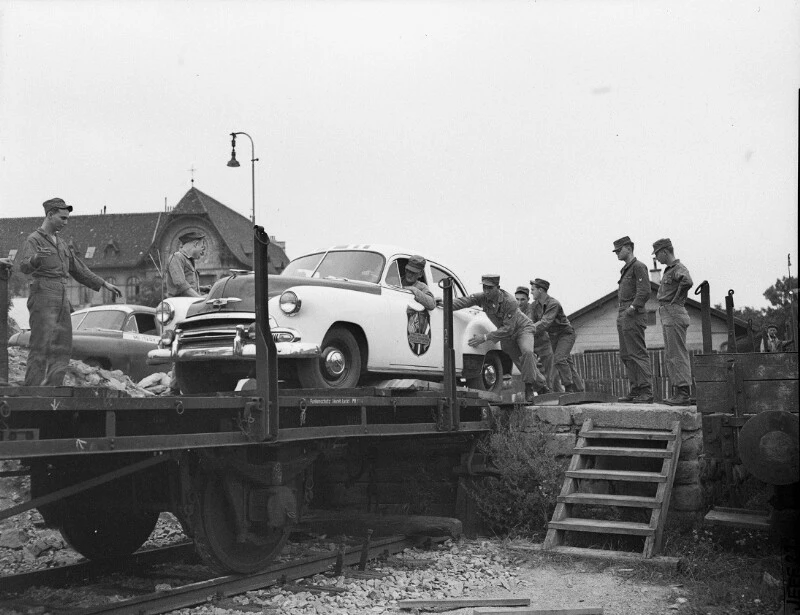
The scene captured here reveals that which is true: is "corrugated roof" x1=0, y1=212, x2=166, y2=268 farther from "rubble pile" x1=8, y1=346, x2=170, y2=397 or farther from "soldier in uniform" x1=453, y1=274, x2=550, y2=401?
"soldier in uniform" x1=453, y1=274, x2=550, y2=401

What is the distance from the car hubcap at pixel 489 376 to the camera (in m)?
11.1

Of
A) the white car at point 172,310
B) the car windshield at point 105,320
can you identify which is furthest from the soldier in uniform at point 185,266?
the car windshield at point 105,320

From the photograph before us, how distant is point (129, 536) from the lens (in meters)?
7.32

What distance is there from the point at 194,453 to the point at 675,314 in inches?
228

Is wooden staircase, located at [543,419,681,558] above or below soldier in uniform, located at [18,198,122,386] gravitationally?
below

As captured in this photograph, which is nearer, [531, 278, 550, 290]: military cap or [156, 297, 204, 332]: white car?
[156, 297, 204, 332]: white car

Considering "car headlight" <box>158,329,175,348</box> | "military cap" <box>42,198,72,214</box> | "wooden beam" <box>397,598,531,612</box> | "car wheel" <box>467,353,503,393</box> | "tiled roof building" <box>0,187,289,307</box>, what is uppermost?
"tiled roof building" <box>0,187,289,307</box>

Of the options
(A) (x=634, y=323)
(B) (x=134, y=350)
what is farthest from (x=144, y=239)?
(A) (x=634, y=323)

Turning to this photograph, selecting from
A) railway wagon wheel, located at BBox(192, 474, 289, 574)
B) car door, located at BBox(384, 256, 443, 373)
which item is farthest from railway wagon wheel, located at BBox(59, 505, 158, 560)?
car door, located at BBox(384, 256, 443, 373)

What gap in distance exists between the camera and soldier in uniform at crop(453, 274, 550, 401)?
34.3 feet

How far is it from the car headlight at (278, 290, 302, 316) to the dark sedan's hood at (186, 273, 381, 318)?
26 centimetres

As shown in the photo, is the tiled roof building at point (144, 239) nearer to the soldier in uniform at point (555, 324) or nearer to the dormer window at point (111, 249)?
the dormer window at point (111, 249)

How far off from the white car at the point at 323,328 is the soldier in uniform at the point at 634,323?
6.10 ft

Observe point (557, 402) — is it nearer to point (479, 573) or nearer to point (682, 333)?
point (682, 333)
